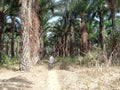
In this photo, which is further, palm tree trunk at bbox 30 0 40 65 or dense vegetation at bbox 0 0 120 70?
palm tree trunk at bbox 30 0 40 65

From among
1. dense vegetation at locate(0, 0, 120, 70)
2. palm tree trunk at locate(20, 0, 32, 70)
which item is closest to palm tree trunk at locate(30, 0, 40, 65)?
dense vegetation at locate(0, 0, 120, 70)

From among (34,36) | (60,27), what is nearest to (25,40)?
(34,36)

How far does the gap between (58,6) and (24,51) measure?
1743cm

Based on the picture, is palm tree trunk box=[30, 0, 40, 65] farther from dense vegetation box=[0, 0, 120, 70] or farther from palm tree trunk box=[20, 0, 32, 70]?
palm tree trunk box=[20, 0, 32, 70]

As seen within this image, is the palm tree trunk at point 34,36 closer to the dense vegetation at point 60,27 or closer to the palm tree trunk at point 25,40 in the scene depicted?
the dense vegetation at point 60,27

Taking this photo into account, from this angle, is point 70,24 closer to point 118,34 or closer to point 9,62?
point 9,62

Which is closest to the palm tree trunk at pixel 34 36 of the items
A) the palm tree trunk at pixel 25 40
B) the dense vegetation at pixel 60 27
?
the dense vegetation at pixel 60 27

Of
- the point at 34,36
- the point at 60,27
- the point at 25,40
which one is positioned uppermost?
the point at 60,27

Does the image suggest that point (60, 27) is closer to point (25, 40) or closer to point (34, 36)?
point (34, 36)

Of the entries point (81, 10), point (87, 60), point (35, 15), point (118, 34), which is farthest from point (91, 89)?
point (81, 10)

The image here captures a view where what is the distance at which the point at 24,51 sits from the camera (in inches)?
838

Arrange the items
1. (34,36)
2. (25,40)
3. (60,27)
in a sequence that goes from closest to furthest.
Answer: (25,40) → (34,36) → (60,27)

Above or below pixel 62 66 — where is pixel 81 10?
above

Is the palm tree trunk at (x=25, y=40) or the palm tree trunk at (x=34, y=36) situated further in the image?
the palm tree trunk at (x=34, y=36)
